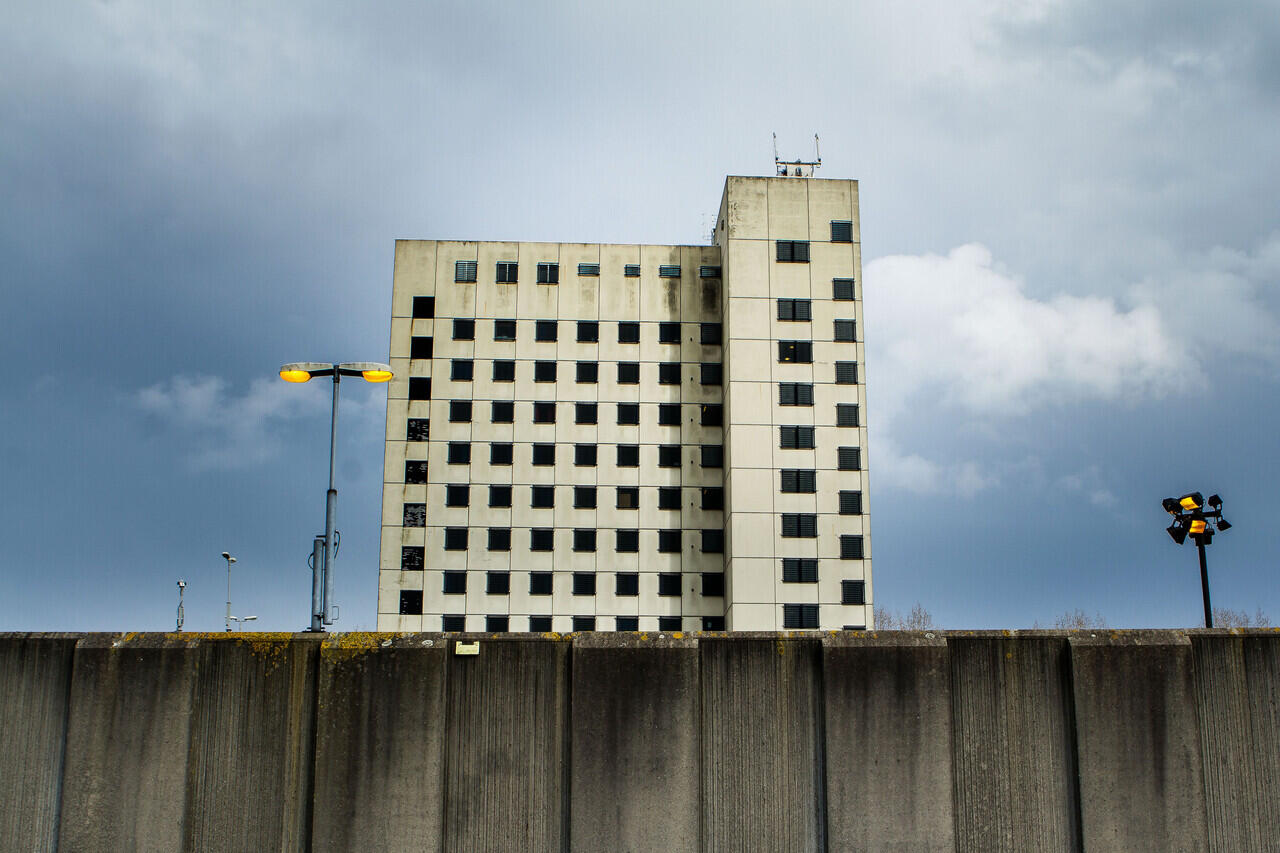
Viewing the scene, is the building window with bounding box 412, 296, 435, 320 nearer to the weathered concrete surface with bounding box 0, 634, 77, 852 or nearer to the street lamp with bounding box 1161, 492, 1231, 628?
the street lamp with bounding box 1161, 492, 1231, 628

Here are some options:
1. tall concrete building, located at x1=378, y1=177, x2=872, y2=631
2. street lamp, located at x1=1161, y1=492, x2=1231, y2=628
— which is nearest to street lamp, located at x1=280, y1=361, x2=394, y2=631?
street lamp, located at x1=1161, y1=492, x2=1231, y2=628

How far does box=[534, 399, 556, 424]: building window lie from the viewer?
8119 centimetres

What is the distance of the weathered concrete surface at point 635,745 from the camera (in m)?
8.30

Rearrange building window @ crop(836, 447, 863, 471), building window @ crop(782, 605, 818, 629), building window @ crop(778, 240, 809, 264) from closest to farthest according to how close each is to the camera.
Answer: building window @ crop(782, 605, 818, 629) → building window @ crop(836, 447, 863, 471) → building window @ crop(778, 240, 809, 264)

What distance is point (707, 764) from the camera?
8453mm

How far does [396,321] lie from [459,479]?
39.9 ft

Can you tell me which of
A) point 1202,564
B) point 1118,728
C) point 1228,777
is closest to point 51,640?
point 1118,728

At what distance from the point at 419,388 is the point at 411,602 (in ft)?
48.2

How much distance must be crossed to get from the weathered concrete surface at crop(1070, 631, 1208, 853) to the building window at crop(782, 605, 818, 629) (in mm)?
66592

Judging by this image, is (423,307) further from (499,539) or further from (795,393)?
(795,393)

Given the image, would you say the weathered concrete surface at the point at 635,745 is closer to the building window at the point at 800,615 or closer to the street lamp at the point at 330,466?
the street lamp at the point at 330,466

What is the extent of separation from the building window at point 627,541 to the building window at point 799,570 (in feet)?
33.6

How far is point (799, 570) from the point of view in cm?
7550

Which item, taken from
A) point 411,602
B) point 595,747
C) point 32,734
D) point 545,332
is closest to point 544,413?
point 545,332
